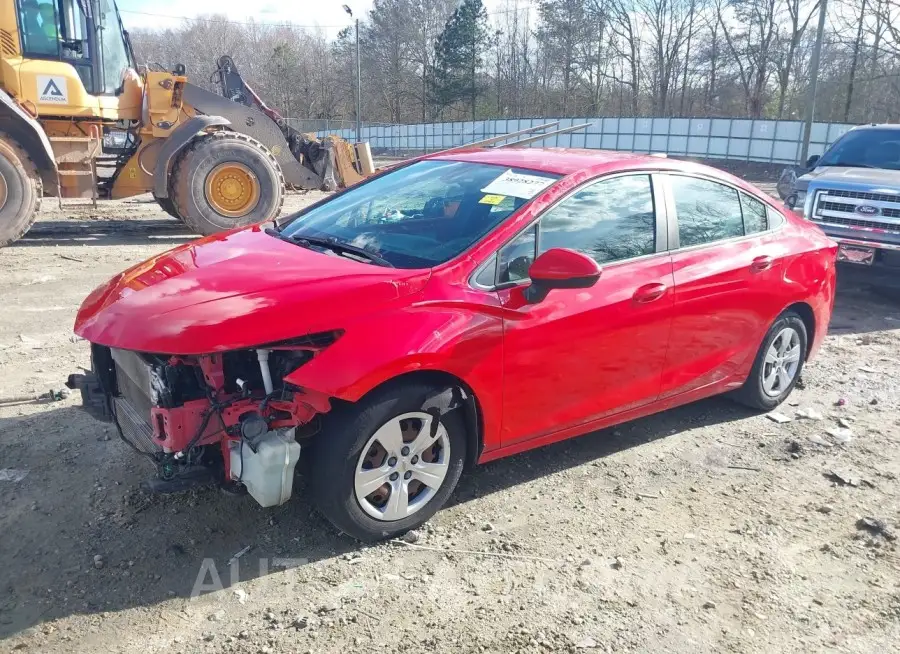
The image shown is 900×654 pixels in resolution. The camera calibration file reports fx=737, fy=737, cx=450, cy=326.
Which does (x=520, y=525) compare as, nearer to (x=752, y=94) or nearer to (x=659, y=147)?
(x=659, y=147)

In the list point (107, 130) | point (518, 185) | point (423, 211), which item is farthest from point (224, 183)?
point (518, 185)

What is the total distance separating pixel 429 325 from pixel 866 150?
872cm

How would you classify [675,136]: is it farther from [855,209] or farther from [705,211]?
[705,211]

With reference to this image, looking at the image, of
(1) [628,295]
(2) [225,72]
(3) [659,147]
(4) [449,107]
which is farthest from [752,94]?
(1) [628,295]

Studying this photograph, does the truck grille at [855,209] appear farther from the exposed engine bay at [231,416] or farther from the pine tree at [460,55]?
the pine tree at [460,55]

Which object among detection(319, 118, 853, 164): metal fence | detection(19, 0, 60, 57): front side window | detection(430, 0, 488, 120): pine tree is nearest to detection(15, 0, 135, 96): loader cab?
detection(19, 0, 60, 57): front side window

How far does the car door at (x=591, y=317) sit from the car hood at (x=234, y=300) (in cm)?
57

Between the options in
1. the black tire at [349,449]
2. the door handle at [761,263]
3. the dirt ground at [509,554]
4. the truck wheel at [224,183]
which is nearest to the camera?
the dirt ground at [509,554]

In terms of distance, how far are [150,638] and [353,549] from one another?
0.91 meters

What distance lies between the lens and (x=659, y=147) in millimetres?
36312

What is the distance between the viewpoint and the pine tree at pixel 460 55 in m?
56.3

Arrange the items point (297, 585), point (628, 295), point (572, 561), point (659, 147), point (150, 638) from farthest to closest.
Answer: point (659, 147)
point (628, 295)
point (572, 561)
point (297, 585)
point (150, 638)

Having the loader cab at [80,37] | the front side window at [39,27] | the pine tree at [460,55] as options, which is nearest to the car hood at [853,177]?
the loader cab at [80,37]

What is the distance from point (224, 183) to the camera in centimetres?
1090
